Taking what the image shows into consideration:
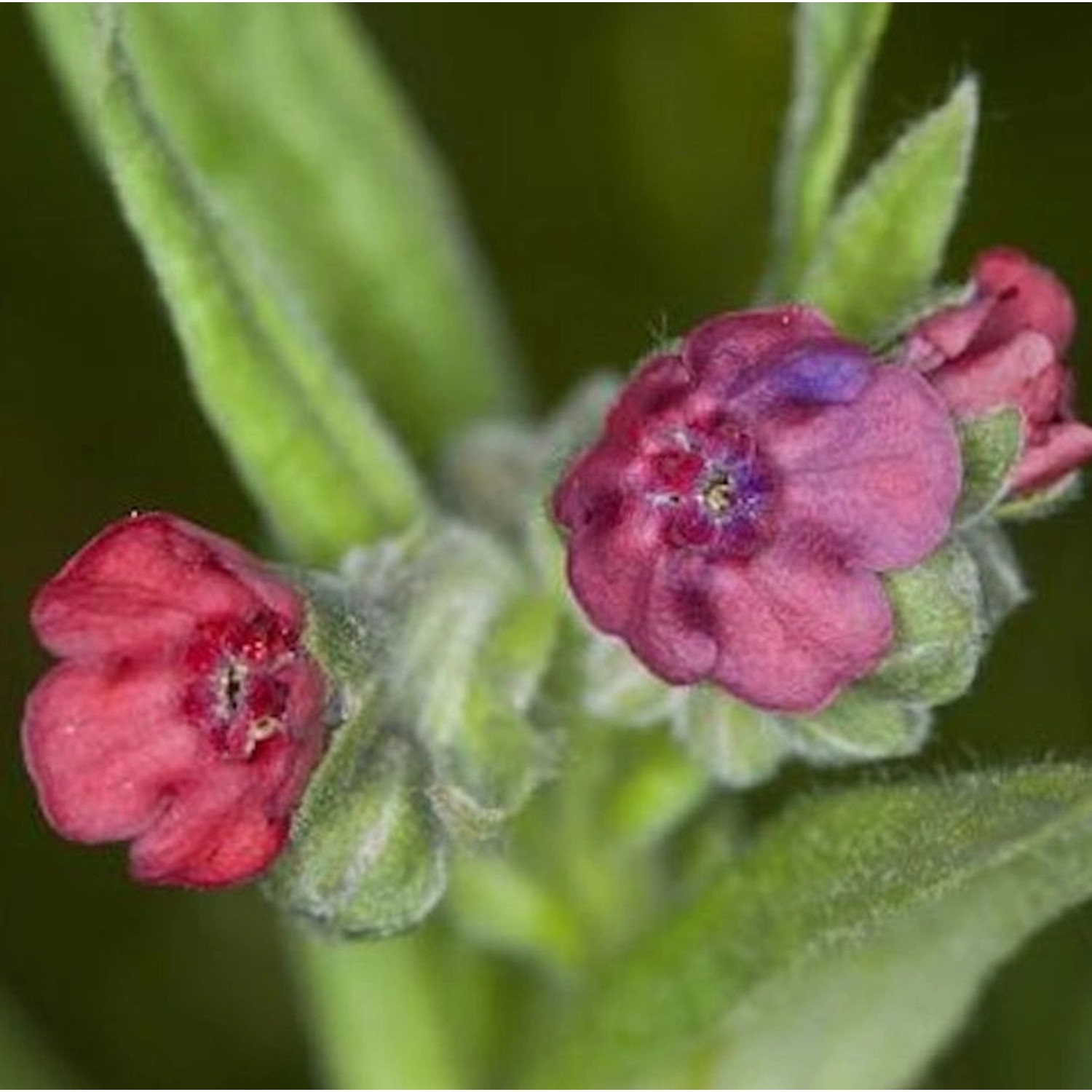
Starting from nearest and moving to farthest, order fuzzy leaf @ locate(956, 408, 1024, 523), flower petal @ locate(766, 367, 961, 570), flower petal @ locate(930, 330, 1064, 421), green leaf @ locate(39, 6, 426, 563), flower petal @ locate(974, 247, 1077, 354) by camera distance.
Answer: flower petal @ locate(766, 367, 961, 570) < fuzzy leaf @ locate(956, 408, 1024, 523) < flower petal @ locate(930, 330, 1064, 421) < flower petal @ locate(974, 247, 1077, 354) < green leaf @ locate(39, 6, 426, 563)

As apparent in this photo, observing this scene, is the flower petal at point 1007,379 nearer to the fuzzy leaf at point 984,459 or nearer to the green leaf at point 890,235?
the fuzzy leaf at point 984,459

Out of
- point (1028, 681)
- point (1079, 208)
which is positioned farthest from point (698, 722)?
point (1079, 208)

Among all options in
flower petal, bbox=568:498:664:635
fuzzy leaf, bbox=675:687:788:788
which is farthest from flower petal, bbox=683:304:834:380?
fuzzy leaf, bbox=675:687:788:788

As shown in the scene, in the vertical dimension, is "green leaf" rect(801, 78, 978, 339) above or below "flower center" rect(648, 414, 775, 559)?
below

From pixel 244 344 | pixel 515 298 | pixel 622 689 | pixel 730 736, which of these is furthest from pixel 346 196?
pixel 730 736

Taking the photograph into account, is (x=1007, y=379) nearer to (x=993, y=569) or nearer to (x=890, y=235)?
(x=993, y=569)

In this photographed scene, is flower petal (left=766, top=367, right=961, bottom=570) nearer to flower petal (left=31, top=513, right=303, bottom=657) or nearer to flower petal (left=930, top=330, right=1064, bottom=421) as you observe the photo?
flower petal (left=930, top=330, right=1064, bottom=421)

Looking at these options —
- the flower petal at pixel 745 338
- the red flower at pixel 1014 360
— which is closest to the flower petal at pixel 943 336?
the red flower at pixel 1014 360
